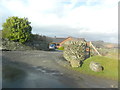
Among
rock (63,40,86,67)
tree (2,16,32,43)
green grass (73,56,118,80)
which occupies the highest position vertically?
tree (2,16,32,43)

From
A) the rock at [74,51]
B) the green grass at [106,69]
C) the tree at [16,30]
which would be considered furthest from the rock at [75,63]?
the tree at [16,30]

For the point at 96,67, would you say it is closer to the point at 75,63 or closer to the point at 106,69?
the point at 106,69

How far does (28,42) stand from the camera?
2953cm

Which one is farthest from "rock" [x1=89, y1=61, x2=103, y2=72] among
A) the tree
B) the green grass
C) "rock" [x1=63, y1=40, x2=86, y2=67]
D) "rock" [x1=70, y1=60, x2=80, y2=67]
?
the tree

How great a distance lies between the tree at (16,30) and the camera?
1081 inches

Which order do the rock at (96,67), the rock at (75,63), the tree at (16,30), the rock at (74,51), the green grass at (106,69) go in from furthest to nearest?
the tree at (16,30)
the rock at (74,51)
the rock at (75,63)
the rock at (96,67)
the green grass at (106,69)

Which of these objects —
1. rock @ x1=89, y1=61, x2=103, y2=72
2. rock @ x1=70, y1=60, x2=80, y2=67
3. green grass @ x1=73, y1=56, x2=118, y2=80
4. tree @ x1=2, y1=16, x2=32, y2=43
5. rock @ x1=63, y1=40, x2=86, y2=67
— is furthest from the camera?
tree @ x1=2, y1=16, x2=32, y2=43

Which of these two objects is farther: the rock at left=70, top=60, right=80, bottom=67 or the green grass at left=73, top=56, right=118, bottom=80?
the rock at left=70, top=60, right=80, bottom=67

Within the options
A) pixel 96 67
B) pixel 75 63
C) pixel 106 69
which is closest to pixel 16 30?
pixel 75 63

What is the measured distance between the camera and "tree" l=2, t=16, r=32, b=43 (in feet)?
90.1

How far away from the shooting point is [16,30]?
2777 centimetres

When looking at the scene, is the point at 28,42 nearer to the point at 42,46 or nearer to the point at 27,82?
the point at 42,46

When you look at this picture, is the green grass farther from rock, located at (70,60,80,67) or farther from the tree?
the tree

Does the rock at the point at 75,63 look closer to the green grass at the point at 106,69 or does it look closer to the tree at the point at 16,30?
the green grass at the point at 106,69
